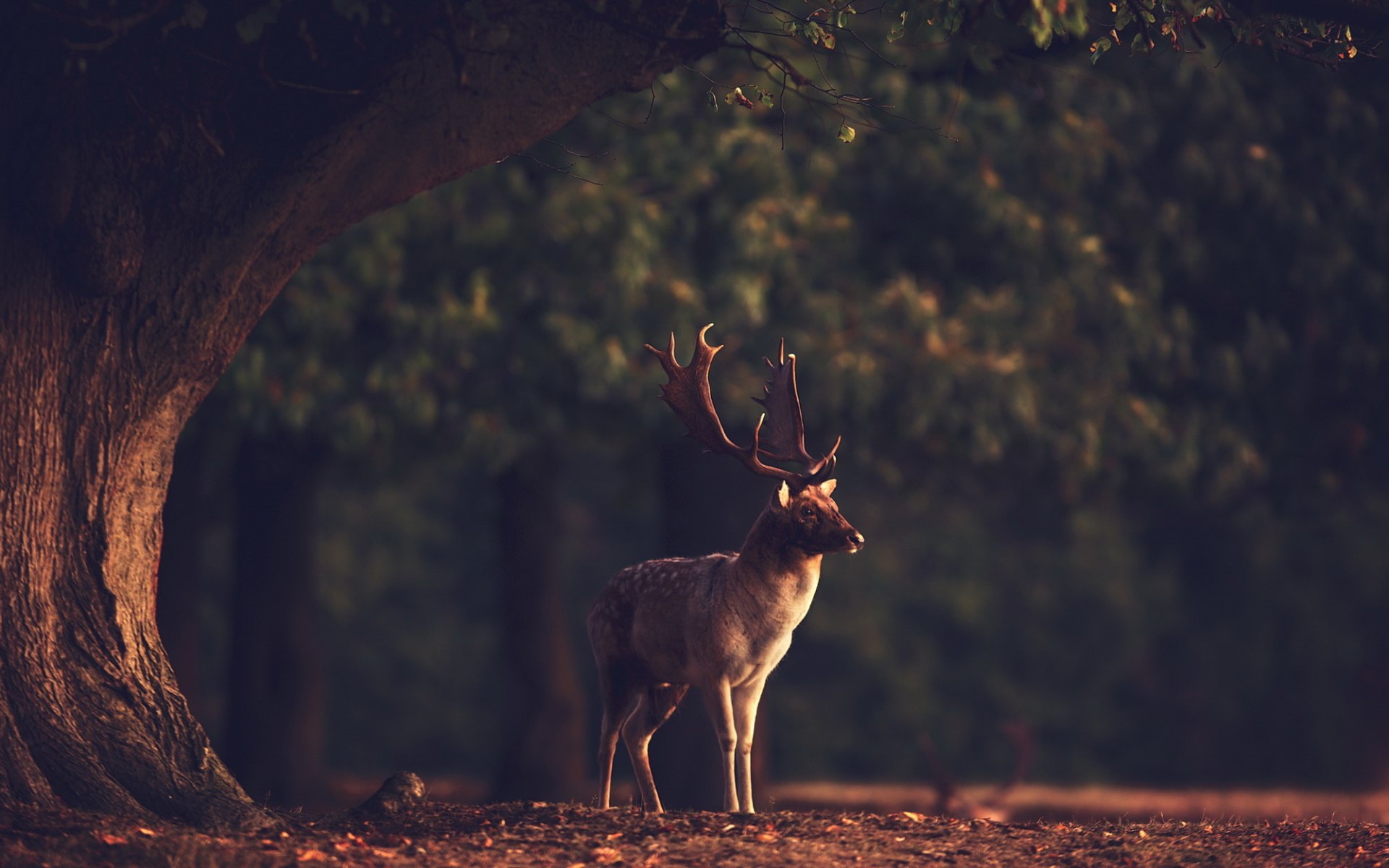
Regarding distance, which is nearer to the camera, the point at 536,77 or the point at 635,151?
the point at 536,77

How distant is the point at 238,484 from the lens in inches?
656

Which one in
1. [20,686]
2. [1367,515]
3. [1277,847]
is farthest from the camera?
[1367,515]

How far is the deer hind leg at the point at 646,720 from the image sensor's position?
8.77m

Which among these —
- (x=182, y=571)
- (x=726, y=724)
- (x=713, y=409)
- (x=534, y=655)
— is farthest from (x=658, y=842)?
(x=182, y=571)

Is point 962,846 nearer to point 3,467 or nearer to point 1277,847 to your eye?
point 1277,847

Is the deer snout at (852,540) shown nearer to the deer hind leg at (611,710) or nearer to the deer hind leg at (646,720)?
the deer hind leg at (646,720)

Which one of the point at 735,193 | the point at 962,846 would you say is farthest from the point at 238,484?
the point at 962,846

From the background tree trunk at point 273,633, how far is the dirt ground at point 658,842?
857cm

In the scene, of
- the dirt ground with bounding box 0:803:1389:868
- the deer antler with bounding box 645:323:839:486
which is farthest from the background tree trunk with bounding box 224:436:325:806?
the dirt ground with bounding box 0:803:1389:868

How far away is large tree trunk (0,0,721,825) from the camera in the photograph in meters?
7.50

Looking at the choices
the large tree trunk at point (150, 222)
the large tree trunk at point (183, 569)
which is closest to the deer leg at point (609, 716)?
the large tree trunk at point (150, 222)

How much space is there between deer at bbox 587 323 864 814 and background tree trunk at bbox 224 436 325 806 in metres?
8.35

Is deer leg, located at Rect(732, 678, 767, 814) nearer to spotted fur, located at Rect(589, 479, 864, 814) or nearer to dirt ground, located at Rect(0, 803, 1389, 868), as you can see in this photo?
spotted fur, located at Rect(589, 479, 864, 814)

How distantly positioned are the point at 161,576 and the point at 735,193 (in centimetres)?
693
